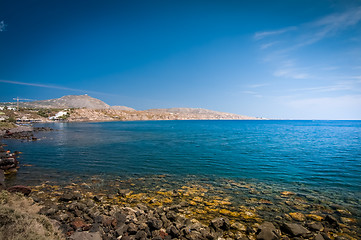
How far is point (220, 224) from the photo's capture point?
31.5ft

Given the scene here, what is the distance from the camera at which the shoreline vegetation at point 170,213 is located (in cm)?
846

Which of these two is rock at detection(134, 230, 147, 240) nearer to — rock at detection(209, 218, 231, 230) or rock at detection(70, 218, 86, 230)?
rock at detection(70, 218, 86, 230)

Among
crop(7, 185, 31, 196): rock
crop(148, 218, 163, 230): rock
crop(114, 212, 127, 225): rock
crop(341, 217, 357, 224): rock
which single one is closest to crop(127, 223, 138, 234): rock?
crop(148, 218, 163, 230): rock

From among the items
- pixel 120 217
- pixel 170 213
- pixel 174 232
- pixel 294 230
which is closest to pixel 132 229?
pixel 120 217

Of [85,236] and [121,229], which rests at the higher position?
[85,236]

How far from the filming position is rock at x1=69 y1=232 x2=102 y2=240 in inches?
292

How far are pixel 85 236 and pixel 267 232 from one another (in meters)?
8.22

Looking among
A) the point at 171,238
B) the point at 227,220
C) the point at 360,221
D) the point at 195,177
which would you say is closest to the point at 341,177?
the point at 360,221

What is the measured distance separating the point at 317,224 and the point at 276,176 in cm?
978

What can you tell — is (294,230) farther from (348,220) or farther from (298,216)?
(348,220)

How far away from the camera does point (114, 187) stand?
15.3m

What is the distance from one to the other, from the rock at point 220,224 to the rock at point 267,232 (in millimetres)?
1511

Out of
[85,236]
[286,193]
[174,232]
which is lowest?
[286,193]

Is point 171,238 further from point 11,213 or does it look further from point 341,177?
point 341,177
